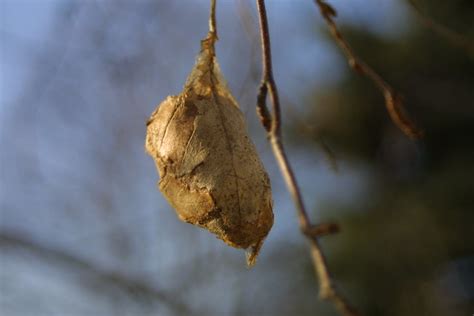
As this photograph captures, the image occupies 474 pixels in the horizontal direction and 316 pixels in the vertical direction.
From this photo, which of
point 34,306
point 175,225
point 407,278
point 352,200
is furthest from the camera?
point 352,200

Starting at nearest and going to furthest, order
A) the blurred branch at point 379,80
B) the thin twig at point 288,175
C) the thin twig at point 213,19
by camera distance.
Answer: the thin twig at point 288,175
the thin twig at point 213,19
the blurred branch at point 379,80

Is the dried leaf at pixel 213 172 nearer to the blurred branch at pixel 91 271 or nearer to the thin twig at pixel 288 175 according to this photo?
the thin twig at pixel 288 175

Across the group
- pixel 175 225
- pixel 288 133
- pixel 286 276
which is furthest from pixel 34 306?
pixel 288 133

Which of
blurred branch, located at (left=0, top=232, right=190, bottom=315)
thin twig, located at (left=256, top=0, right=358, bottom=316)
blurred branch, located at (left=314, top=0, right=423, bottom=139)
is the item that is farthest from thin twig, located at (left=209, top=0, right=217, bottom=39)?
blurred branch, located at (left=0, top=232, right=190, bottom=315)

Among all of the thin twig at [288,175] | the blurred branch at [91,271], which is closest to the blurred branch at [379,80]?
the thin twig at [288,175]

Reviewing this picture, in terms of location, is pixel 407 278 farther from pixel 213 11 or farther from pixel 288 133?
pixel 213 11
